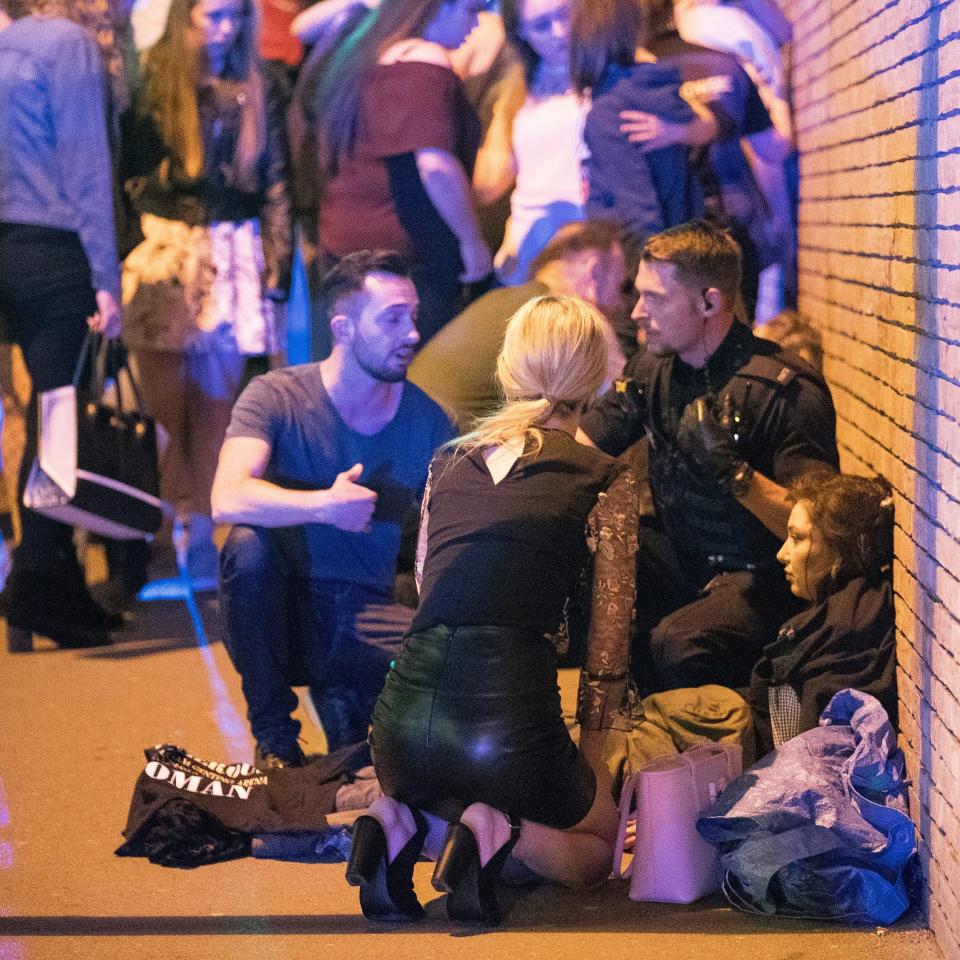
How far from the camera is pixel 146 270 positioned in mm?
6109

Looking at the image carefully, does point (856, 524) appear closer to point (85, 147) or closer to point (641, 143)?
point (641, 143)

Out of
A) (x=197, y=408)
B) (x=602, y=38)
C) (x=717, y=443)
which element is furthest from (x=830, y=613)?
(x=197, y=408)

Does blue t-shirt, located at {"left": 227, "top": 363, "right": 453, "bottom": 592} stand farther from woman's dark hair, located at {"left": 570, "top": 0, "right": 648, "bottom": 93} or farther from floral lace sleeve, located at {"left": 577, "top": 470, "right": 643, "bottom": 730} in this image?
woman's dark hair, located at {"left": 570, "top": 0, "right": 648, "bottom": 93}

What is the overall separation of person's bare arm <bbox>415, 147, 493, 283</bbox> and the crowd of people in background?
0.01m

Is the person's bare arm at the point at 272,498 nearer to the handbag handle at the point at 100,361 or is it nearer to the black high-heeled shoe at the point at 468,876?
the black high-heeled shoe at the point at 468,876

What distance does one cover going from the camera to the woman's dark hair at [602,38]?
5957 millimetres

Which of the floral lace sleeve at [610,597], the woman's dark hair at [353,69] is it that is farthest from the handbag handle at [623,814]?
the woman's dark hair at [353,69]

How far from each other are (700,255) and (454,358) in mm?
1076

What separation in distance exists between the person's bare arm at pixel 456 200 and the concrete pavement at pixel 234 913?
2.36 meters

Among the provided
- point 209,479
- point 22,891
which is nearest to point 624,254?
point 209,479

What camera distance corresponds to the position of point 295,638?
13.8 feet

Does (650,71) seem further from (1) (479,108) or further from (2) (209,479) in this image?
(2) (209,479)

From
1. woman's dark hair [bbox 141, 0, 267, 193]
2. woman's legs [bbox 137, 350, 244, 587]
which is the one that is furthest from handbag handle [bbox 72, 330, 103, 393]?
woman's dark hair [bbox 141, 0, 267, 193]

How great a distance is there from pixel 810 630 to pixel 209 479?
3.18m
